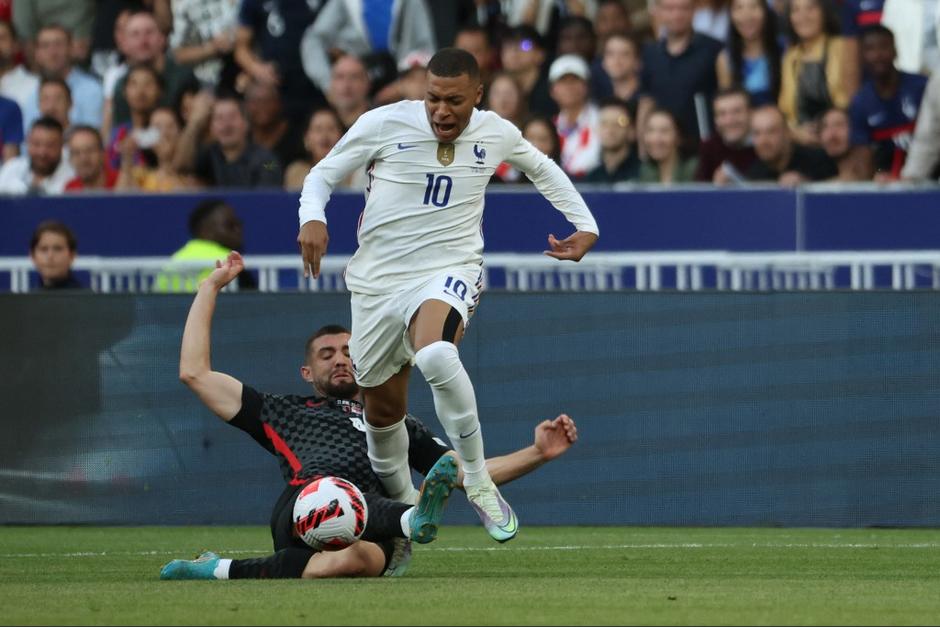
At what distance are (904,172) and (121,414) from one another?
576 centimetres

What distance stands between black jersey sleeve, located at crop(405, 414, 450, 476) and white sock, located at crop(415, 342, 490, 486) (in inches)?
25.0

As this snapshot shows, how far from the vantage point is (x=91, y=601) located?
6.95 metres

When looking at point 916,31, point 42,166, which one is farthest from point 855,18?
point 42,166

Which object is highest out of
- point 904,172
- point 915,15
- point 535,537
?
point 915,15

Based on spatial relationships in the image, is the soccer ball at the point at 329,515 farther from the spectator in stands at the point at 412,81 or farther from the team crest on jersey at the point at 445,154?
the spectator in stands at the point at 412,81

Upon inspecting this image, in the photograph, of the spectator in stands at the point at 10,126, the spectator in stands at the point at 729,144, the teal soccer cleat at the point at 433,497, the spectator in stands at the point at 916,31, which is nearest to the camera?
the teal soccer cleat at the point at 433,497

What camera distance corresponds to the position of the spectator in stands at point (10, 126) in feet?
54.5

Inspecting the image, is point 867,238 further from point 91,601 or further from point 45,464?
point 91,601

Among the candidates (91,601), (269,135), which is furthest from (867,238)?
(91,601)

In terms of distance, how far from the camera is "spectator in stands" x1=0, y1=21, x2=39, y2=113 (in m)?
Result: 17.2

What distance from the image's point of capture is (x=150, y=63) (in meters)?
16.7

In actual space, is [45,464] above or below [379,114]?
below

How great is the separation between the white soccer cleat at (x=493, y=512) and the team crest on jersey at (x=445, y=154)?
1378mm

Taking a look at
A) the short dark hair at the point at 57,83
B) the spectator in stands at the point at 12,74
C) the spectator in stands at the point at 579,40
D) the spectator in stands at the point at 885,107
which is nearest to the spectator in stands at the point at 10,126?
the spectator in stands at the point at 12,74
